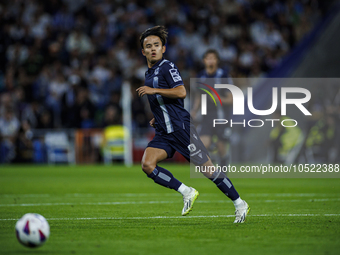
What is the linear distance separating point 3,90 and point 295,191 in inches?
546

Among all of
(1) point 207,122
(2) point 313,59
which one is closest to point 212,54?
(1) point 207,122

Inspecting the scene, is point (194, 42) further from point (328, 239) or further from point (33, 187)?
point (328, 239)

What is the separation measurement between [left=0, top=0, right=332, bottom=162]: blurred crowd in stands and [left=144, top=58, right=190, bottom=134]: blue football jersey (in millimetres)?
13597

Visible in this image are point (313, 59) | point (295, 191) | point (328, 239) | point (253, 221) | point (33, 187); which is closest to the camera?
point (328, 239)

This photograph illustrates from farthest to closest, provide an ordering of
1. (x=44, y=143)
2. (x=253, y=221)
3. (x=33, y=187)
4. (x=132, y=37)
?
(x=132, y=37)
(x=44, y=143)
(x=33, y=187)
(x=253, y=221)

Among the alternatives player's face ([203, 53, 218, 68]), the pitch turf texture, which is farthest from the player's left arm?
player's face ([203, 53, 218, 68])

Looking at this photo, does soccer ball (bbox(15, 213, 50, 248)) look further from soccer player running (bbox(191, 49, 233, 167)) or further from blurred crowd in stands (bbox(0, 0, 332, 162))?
blurred crowd in stands (bbox(0, 0, 332, 162))

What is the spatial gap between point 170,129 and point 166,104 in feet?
0.99

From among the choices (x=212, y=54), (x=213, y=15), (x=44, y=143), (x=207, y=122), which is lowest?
(x=44, y=143)

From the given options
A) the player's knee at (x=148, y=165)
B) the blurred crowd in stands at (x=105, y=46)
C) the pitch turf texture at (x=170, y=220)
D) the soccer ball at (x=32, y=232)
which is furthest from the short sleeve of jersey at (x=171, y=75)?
the blurred crowd in stands at (x=105, y=46)

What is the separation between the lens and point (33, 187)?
12109 millimetres

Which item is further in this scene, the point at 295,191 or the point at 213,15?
the point at 213,15

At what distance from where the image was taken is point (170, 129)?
6559 millimetres

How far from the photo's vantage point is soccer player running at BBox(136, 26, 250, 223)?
644cm
